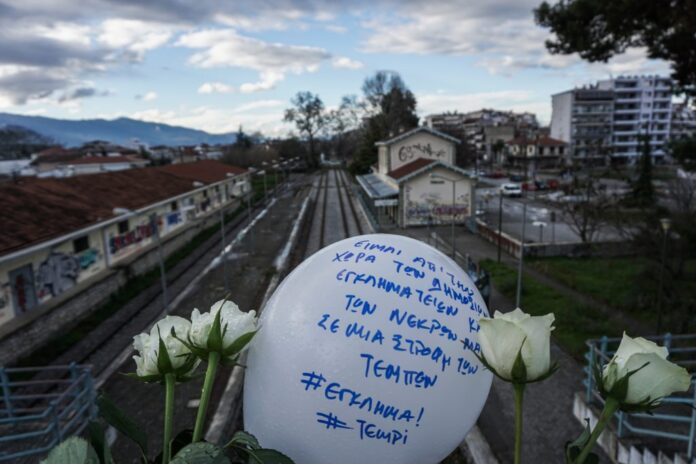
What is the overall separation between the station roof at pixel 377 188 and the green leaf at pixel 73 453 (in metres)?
34.8

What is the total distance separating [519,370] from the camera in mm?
1597

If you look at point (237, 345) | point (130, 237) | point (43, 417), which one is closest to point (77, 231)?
point (130, 237)

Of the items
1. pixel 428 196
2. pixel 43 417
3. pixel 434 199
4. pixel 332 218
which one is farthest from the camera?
pixel 332 218

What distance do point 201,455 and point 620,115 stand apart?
10579 centimetres

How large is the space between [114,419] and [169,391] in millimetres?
205

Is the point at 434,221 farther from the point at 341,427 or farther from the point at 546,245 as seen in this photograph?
the point at 341,427

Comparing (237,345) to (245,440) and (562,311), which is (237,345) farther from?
(562,311)

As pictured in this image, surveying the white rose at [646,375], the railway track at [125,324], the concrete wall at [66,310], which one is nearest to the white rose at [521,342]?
the white rose at [646,375]

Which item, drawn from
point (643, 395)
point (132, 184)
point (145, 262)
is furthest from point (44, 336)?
point (643, 395)

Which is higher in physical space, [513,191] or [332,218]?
[513,191]

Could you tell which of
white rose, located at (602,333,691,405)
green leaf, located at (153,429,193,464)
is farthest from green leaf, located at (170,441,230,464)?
white rose, located at (602,333,691,405)

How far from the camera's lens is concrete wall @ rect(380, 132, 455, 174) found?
40438 millimetres

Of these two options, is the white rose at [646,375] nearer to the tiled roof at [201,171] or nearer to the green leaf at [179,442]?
the green leaf at [179,442]

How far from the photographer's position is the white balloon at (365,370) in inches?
91.0
